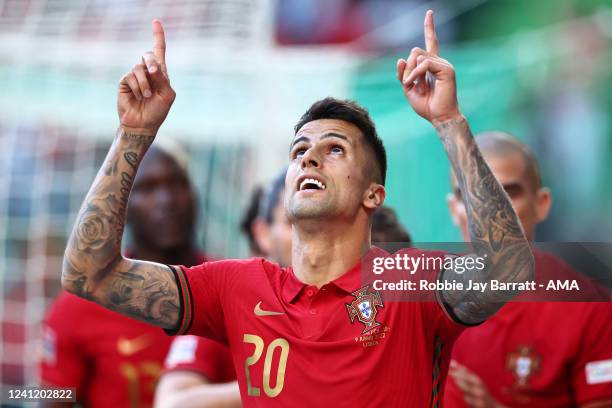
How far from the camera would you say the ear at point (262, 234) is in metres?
4.88

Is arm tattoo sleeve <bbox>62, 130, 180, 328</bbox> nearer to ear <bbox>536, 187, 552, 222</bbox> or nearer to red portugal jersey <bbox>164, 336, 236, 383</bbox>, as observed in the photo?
red portugal jersey <bbox>164, 336, 236, 383</bbox>

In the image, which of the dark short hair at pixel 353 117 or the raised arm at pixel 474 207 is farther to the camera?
the dark short hair at pixel 353 117

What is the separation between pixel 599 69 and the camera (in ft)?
26.8

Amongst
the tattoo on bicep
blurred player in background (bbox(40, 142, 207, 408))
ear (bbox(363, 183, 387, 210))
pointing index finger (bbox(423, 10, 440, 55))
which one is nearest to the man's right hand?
the tattoo on bicep

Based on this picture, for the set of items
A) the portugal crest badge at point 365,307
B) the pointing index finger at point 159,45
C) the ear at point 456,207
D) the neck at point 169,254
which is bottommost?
the portugal crest badge at point 365,307

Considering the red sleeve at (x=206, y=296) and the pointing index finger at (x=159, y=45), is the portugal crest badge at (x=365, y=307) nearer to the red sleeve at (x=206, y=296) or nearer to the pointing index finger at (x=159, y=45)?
the red sleeve at (x=206, y=296)

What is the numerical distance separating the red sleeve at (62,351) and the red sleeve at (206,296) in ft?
6.06

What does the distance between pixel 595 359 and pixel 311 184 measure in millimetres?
1403

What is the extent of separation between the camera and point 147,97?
9.63ft

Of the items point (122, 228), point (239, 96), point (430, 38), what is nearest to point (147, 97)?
point (122, 228)

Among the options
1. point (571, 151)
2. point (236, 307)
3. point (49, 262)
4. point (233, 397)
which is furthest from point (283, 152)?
point (236, 307)

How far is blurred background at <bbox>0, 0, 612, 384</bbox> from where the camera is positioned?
7.13 metres

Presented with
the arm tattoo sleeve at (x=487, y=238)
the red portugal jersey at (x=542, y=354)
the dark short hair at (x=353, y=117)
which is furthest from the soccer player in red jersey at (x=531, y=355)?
the arm tattoo sleeve at (x=487, y=238)

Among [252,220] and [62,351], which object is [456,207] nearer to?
[252,220]
